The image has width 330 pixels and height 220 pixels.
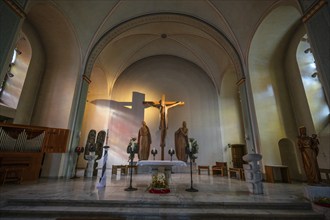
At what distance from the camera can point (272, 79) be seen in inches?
303

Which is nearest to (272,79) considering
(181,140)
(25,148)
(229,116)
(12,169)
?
(229,116)

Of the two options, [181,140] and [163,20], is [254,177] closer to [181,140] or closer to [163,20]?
[181,140]

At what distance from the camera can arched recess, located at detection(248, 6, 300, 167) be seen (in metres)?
6.64

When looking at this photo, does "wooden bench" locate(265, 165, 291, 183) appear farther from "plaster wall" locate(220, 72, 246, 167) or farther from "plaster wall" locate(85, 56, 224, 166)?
"plaster wall" locate(85, 56, 224, 166)

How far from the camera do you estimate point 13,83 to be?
6.97 metres

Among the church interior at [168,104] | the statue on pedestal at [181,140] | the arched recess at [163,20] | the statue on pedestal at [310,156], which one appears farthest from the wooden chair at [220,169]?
the arched recess at [163,20]

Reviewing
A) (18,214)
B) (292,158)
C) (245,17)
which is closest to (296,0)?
(245,17)

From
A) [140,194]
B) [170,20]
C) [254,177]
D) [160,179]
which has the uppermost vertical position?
[170,20]

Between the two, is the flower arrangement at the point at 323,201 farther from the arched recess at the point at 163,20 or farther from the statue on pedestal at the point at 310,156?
the arched recess at the point at 163,20

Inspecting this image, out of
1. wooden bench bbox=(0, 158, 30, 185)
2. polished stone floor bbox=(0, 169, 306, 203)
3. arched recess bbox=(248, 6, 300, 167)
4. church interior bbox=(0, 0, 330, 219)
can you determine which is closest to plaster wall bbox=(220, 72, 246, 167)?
church interior bbox=(0, 0, 330, 219)

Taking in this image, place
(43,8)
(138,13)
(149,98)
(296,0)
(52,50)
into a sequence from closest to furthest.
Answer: (296,0) → (43,8) → (52,50) → (138,13) → (149,98)

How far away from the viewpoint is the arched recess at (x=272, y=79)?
21.8 ft

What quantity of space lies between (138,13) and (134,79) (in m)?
4.44

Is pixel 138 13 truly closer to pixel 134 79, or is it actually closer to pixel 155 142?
pixel 134 79
